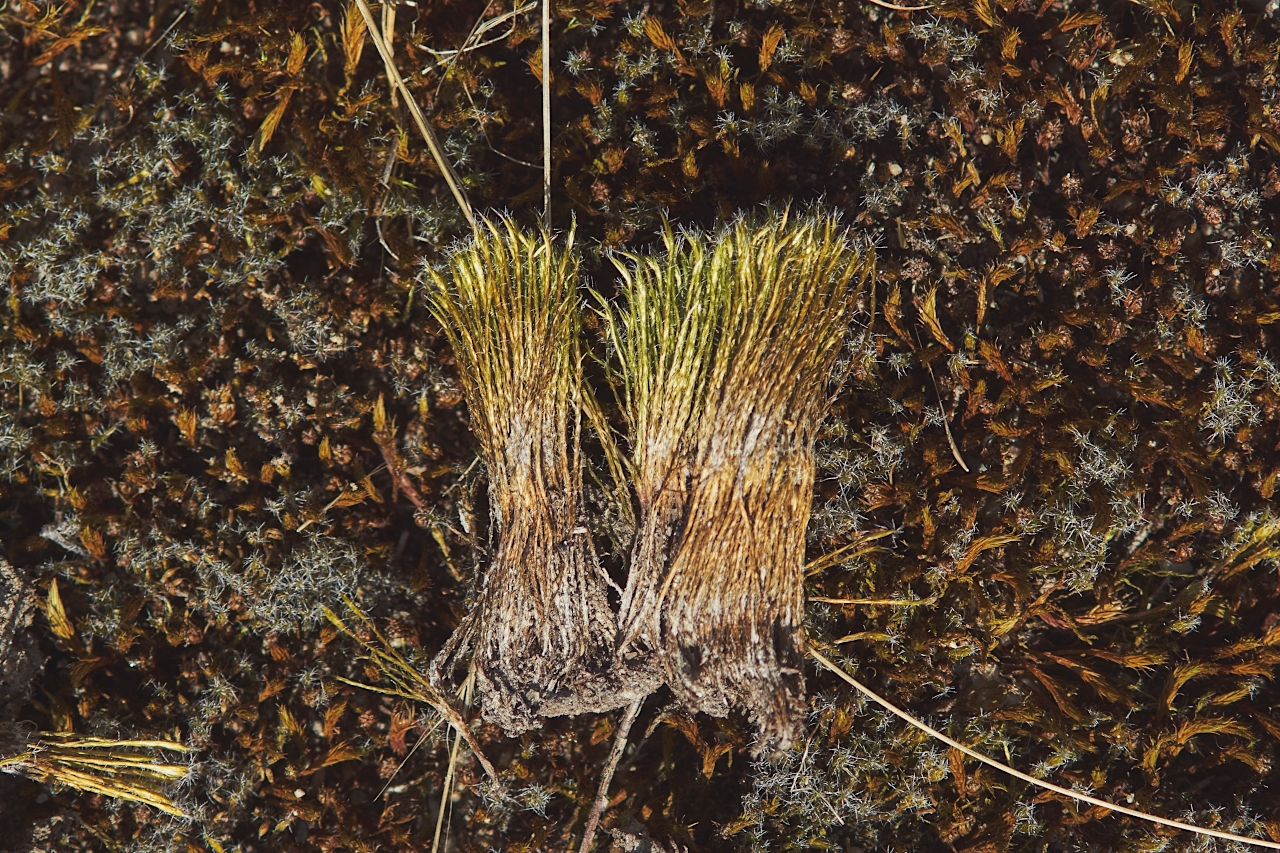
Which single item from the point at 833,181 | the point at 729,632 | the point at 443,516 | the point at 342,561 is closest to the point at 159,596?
the point at 342,561

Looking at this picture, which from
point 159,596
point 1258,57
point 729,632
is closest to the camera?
point 729,632

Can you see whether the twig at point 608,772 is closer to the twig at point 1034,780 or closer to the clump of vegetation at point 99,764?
the twig at point 1034,780

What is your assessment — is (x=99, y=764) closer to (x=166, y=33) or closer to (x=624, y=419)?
(x=624, y=419)

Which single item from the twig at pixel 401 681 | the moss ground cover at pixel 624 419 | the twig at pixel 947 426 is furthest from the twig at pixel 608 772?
the twig at pixel 947 426

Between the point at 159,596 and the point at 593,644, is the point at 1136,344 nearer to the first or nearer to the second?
the point at 593,644

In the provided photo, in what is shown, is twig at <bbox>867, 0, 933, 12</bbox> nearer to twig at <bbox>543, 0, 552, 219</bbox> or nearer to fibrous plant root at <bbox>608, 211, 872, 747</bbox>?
fibrous plant root at <bbox>608, 211, 872, 747</bbox>

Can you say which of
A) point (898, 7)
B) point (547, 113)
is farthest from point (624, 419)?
point (898, 7)
